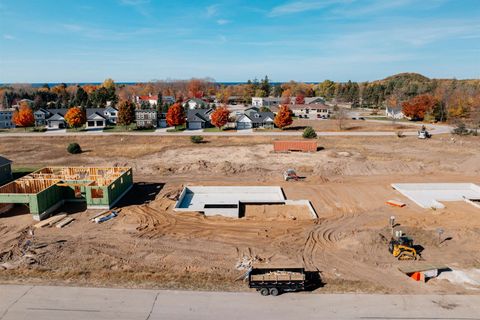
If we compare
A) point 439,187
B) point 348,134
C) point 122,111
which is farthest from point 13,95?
point 439,187

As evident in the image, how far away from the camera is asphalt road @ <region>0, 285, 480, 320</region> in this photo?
14.5 meters

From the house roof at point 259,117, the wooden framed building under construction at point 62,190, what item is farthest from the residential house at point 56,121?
the wooden framed building under construction at point 62,190

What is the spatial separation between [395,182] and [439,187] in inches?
146

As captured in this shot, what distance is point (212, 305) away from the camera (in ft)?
49.9

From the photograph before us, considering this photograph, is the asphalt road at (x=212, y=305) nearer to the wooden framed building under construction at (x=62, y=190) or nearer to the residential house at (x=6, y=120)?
the wooden framed building under construction at (x=62, y=190)

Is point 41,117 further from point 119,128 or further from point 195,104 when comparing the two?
point 195,104

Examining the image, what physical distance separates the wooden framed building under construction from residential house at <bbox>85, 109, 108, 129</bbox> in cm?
4282

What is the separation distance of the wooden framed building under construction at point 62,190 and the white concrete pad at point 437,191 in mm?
24292

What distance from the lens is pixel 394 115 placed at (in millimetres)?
86500

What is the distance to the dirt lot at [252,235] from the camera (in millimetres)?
17719

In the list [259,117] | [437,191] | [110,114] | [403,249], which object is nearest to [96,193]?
[403,249]

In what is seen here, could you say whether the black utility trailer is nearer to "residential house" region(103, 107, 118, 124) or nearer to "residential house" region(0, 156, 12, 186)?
"residential house" region(0, 156, 12, 186)

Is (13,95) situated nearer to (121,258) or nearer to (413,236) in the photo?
(121,258)

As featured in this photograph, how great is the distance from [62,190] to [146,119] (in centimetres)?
4373
